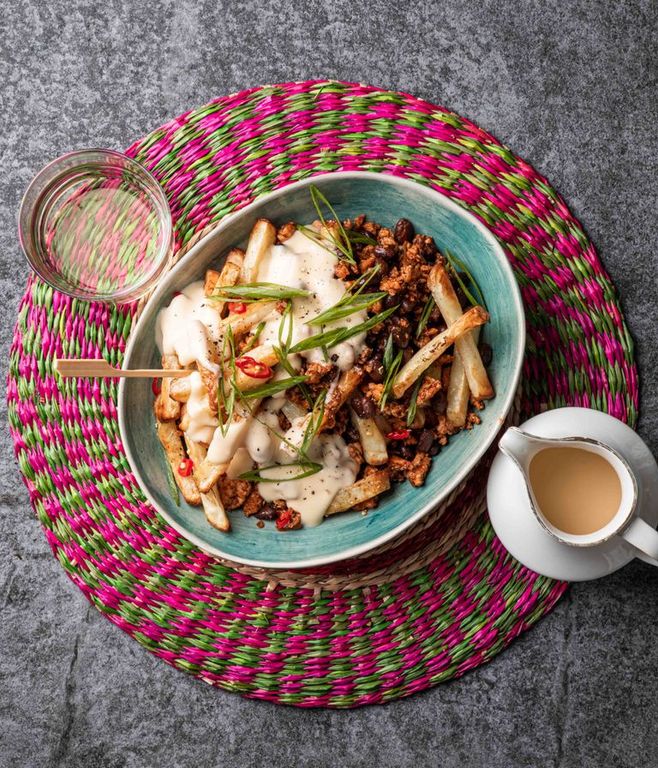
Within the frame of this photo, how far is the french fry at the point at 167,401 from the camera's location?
82.9 inches

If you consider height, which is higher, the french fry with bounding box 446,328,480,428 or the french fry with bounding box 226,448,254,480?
the french fry with bounding box 446,328,480,428

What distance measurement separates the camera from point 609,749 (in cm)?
238

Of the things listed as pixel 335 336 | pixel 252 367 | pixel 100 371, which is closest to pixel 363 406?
pixel 335 336

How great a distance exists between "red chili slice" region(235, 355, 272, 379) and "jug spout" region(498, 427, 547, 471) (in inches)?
23.6

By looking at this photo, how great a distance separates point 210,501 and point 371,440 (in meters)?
0.45

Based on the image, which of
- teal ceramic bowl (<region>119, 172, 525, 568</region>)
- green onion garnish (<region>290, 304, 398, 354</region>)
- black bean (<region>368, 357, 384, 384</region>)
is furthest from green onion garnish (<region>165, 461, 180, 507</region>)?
black bean (<region>368, 357, 384, 384</region>)

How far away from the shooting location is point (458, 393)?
2.06 meters

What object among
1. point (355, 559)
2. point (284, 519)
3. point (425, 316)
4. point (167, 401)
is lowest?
point (355, 559)

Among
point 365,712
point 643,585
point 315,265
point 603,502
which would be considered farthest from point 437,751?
point 315,265

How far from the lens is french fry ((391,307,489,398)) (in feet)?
6.46

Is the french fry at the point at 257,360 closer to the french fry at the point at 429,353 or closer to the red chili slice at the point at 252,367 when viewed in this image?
the red chili slice at the point at 252,367

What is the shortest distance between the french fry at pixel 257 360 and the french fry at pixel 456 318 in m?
0.44

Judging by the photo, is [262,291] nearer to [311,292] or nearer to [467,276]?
[311,292]

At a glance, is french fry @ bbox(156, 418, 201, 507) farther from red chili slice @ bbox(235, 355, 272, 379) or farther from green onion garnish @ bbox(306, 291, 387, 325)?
green onion garnish @ bbox(306, 291, 387, 325)
